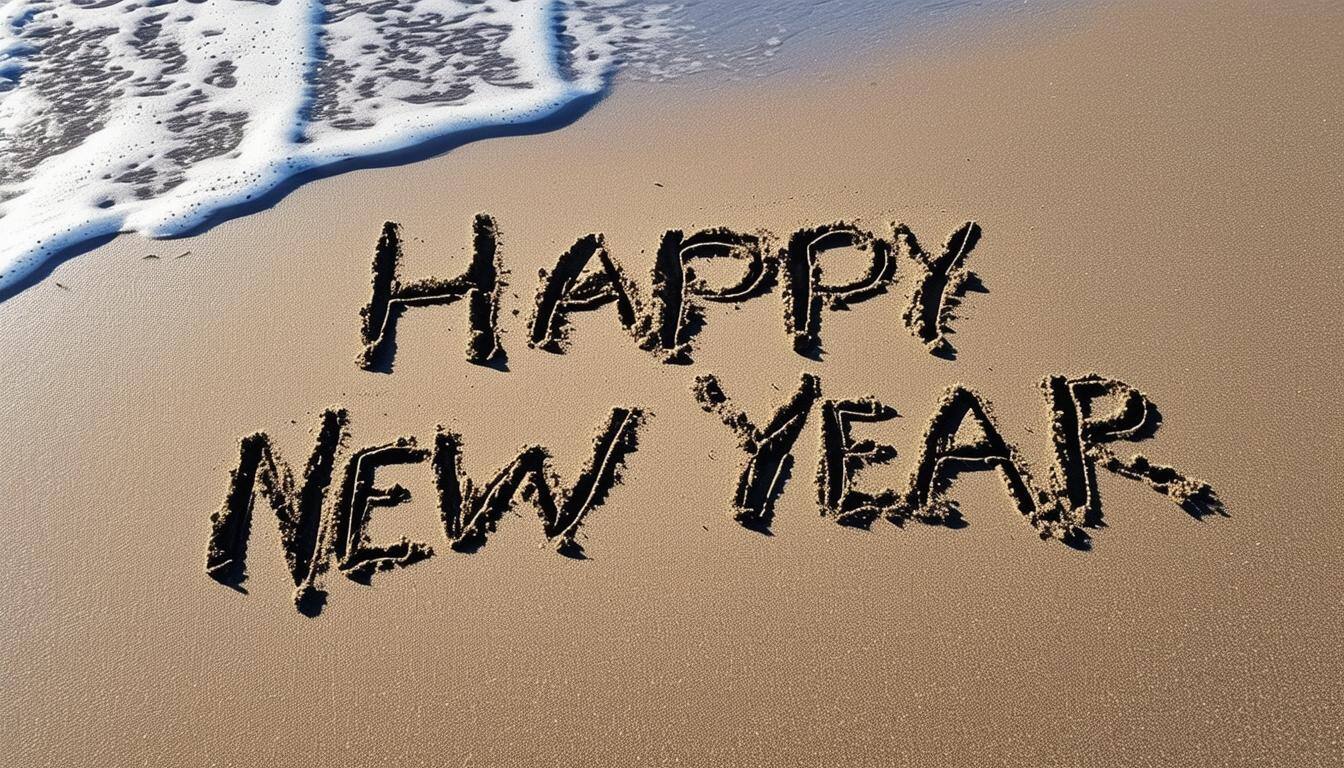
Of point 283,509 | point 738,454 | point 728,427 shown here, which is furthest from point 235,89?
point 738,454

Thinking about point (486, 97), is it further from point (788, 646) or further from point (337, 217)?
point (788, 646)

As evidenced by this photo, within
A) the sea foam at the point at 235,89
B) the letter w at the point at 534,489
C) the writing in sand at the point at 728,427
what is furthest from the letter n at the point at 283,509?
the sea foam at the point at 235,89

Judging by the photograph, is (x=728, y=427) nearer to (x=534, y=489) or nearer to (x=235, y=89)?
(x=534, y=489)

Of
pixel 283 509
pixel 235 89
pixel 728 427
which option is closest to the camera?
pixel 283 509

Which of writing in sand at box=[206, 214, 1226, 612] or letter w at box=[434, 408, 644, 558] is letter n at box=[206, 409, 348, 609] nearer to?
writing in sand at box=[206, 214, 1226, 612]

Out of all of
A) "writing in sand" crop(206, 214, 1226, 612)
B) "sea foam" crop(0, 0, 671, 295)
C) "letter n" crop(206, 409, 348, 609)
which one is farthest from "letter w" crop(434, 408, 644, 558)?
"sea foam" crop(0, 0, 671, 295)

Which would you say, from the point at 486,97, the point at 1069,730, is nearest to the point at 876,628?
the point at 1069,730
